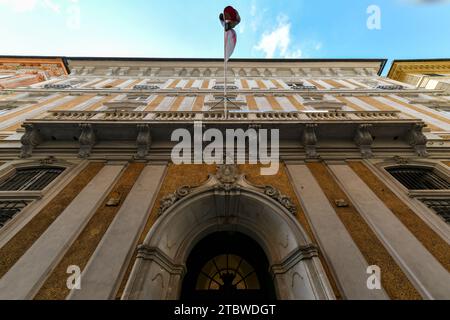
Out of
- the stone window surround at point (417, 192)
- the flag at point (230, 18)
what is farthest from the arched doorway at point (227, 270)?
the flag at point (230, 18)

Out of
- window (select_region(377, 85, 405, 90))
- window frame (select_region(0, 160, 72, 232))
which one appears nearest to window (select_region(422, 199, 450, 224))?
window frame (select_region(0, 160, 72, 232))

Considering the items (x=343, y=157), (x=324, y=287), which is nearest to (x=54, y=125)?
(x=324, y=287)

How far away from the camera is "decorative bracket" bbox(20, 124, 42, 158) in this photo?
8.75m

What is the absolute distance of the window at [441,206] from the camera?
6.55m

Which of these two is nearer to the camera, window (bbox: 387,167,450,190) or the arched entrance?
the arched entrance

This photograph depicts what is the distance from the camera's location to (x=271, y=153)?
877 centimetres

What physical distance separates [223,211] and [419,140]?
8179 millimetres

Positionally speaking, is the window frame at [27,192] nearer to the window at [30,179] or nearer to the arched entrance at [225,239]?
the window at [30,179]

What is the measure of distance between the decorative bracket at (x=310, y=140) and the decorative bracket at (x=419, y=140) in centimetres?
394

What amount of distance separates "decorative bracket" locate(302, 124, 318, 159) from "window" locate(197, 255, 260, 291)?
15.3 ft

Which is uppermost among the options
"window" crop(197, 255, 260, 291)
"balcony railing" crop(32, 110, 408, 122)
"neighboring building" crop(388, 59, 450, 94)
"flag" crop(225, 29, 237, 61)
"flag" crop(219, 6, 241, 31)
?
"neighboring building" crop(388, 59, 450, 94)

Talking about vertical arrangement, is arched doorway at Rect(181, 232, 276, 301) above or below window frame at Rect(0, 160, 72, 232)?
below

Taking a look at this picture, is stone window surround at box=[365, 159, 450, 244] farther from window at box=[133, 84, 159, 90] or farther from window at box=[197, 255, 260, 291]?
window at box=[133, 84, 159, 90]

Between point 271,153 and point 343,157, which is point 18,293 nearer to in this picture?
point 271,153
